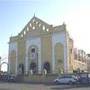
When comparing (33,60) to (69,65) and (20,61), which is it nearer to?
(20,61)

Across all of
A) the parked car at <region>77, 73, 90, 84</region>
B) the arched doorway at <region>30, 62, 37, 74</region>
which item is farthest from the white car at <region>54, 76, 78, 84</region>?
the arched doorway at <region>30, 62, 37, 74</region>

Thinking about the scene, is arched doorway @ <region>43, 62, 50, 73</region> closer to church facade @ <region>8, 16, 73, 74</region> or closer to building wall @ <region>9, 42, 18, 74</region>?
church facade @ <region>8, 16, 73, 74</region>

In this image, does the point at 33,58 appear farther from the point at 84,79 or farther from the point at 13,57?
the point at 84,79

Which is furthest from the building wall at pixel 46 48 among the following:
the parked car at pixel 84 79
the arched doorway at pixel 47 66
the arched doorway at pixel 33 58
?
the parked car at pixel 84 79

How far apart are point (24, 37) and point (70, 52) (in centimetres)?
1416

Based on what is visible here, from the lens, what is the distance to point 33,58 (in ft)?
229

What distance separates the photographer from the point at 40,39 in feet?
226

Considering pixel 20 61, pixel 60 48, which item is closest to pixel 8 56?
pixel 20 61

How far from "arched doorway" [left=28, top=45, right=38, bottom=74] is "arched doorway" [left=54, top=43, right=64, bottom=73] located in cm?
614

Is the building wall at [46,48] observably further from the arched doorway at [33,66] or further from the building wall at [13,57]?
the building wall at [13,57]

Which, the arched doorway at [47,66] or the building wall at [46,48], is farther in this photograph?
the building wall at [46,48]

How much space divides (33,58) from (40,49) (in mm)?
3248

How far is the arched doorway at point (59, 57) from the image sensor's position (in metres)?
63.2

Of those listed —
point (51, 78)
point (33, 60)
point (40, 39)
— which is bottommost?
point (51, 78)
